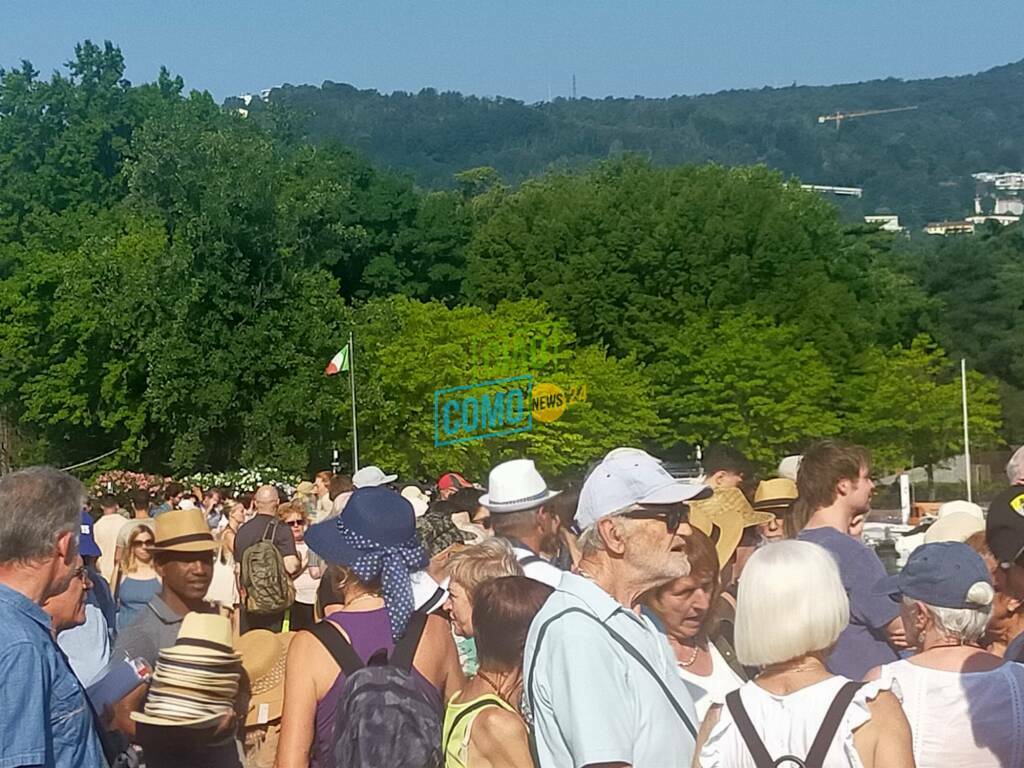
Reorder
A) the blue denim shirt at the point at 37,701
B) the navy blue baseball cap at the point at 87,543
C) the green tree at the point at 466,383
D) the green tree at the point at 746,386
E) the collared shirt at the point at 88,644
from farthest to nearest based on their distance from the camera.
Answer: the green tree at the point at 746,386, the green tree at the point at 466,383, the navy blue baseball cap at the point at 87,543, the collared shirt at the point at 88,644, the blue denim shirt at the point at 37,701

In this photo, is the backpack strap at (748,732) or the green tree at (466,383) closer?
the backpack strap at (748,732)

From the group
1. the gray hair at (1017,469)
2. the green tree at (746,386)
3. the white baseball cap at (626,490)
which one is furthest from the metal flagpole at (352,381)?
the white baseball cap at (626,490)

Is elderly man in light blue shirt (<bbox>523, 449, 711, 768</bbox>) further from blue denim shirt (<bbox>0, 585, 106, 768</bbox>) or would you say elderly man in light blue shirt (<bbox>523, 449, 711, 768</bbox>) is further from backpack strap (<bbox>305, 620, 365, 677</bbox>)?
blue denim shirt (<bbox>0, 585, 106, 768</bbox>)

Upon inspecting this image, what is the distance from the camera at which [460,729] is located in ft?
16.6

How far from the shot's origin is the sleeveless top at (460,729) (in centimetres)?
500

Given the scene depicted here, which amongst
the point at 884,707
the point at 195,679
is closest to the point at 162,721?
the point at 195,679

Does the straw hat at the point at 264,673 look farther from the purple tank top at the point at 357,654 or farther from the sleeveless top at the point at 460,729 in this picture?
the sleeveless top at the point at 460,729

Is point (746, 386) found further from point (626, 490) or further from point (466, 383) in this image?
point (626, 490)

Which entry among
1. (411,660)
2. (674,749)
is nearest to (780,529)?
(411,660)

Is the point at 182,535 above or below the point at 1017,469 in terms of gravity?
below

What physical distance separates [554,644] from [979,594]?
132cm

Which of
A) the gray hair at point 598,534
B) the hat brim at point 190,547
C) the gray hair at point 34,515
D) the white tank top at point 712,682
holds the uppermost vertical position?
the gray hair at point 34,515

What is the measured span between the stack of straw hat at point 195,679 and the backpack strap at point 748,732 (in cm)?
189

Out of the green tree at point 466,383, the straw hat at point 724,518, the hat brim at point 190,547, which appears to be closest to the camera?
the straw hat at point 724,518
